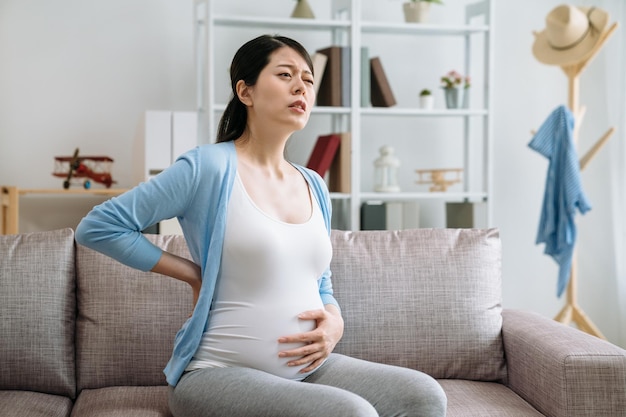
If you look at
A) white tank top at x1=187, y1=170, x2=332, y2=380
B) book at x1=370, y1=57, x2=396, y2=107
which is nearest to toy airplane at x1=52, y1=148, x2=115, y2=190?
book at x1=370, y1=57, x2=396, y2=107

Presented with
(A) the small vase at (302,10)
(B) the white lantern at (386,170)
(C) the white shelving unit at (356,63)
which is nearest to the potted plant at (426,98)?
(C) the white shelving unit at (356,63)

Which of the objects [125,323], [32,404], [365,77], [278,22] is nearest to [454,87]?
[365,77]

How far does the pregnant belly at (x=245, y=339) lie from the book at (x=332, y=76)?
2313mm

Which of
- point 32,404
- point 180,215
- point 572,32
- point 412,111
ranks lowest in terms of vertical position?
point 32,404

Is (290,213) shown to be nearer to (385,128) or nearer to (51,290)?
(51,290)

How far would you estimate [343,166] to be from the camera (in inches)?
154

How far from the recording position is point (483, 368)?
213 cm

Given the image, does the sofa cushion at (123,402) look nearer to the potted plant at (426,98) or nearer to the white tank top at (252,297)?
the white tank top at (252,297)

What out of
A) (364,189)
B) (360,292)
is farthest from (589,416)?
(364,189)

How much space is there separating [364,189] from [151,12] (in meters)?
1.49

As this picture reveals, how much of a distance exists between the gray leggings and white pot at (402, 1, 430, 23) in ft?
8.78

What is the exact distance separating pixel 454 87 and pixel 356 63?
55 centimetres

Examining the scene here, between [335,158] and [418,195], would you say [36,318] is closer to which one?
[335,158]

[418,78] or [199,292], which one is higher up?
[418,78]
